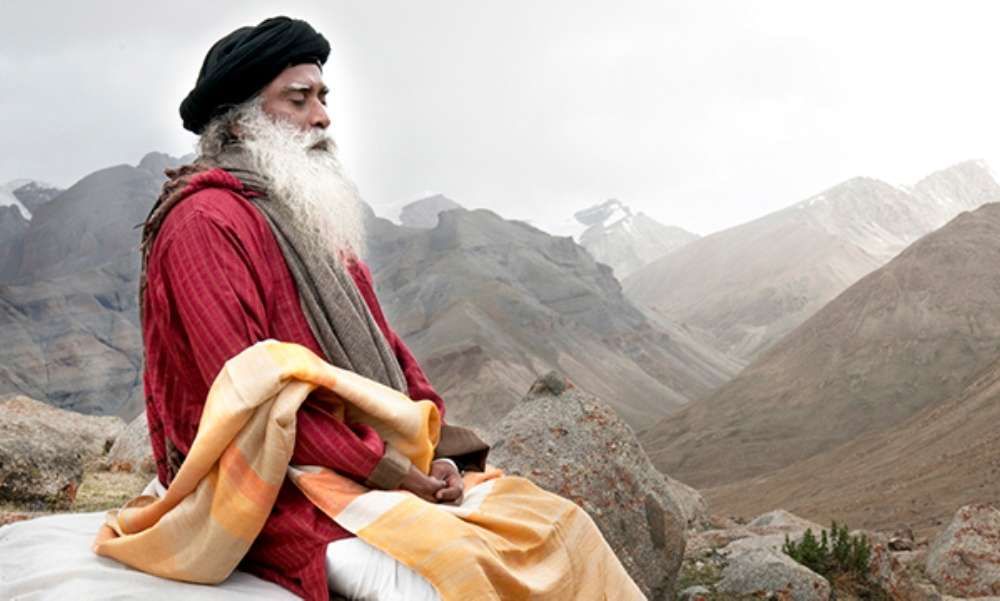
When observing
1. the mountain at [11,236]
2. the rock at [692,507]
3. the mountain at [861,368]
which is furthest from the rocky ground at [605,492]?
the mountain at [11,236]

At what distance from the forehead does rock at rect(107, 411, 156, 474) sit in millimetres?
6375

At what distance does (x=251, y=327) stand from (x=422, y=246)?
95.7 m

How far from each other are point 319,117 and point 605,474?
3.71 metres

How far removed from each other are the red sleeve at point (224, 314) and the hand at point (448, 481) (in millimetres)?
238

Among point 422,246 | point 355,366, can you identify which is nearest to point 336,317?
point 355,366

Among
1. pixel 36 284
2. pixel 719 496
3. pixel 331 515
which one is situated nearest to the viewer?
pixel 331 515

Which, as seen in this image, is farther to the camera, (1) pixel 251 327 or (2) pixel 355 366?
(2) pixel 355 366

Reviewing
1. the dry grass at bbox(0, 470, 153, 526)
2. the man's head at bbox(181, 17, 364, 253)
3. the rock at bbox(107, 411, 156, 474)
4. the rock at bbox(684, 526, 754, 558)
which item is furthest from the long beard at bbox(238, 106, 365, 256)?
the rock at bbox(107, 411, 156, 474)

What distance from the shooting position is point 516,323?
80062 mm

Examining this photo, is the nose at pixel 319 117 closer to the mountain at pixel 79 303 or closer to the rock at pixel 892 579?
the rock at pixel 892 579

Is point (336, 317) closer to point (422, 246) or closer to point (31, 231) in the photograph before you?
point (422, 246)

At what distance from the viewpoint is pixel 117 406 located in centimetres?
7731

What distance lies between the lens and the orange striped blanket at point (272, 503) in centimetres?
225

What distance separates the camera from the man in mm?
2385
